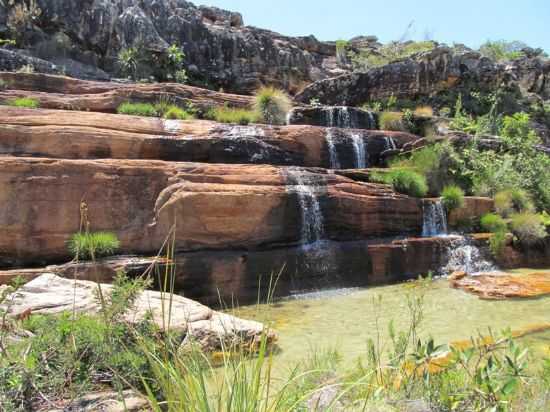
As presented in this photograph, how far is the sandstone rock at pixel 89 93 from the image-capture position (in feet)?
32.7

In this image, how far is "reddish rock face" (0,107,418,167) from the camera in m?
7.58

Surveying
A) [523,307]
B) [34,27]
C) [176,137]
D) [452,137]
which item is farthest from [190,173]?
[34,27]

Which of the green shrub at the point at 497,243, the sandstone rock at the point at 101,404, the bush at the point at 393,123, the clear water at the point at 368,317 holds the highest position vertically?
the bush at the point at 393,123

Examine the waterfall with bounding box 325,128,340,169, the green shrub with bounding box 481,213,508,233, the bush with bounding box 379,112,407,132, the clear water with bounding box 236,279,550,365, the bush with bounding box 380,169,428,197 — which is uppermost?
the bush with bounding box 379,112,407,132

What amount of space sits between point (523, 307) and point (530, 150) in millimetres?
8692

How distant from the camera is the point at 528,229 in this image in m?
9.83

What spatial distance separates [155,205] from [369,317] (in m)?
3.84

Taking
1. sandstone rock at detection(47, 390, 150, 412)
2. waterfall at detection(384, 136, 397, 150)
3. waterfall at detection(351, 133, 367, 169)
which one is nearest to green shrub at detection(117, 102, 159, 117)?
waterfall at detection(351, 133, 367, 169)

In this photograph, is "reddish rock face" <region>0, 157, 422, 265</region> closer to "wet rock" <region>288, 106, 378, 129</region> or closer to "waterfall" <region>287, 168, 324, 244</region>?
"waterfall" <region>287, 168, 324, 244</region>

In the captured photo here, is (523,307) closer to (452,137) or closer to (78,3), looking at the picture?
(452,137)

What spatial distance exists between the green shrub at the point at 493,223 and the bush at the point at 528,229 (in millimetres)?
260

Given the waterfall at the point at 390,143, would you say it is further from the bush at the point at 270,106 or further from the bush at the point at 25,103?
the bush at the point at 25,103

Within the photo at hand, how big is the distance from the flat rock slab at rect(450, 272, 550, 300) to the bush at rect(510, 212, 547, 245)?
139cm

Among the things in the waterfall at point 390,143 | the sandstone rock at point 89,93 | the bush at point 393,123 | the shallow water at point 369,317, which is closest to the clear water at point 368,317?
the shallow water at point 369,317
